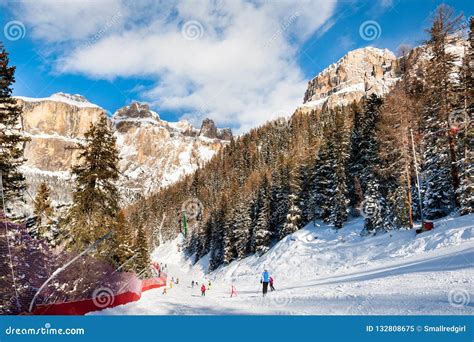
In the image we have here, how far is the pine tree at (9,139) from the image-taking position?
1584 centimetres

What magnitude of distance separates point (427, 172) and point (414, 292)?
1894cm

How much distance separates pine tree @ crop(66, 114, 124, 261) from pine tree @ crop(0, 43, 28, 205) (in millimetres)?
2692

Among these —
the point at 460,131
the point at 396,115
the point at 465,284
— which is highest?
the point at 396,115

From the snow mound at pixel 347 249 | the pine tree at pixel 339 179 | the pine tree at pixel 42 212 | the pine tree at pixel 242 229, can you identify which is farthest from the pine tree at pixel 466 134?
the pine tree at pixel 242 229

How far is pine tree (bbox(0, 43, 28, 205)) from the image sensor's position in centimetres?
1584

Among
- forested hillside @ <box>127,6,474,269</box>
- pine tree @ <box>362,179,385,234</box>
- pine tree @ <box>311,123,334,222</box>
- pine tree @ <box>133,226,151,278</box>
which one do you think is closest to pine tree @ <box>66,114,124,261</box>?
forested hillside @ <box>127,6,474,269</box>

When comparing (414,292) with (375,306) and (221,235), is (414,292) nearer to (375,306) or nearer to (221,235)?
(375,306)

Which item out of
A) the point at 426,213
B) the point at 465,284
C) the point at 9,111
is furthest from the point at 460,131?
the point at 9,111

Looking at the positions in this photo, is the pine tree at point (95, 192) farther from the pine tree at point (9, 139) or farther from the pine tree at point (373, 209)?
the pine tree at point (373, 209)

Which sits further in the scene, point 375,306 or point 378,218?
point 378,218

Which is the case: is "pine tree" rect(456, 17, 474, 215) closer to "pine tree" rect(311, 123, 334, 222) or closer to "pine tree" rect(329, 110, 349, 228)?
"pine tree" rect(329, 110, 349, 228)

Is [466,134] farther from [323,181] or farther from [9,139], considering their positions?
[9,139]

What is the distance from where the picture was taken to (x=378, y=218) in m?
29.0

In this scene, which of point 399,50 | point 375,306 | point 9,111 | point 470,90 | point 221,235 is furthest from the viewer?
point 221,235
